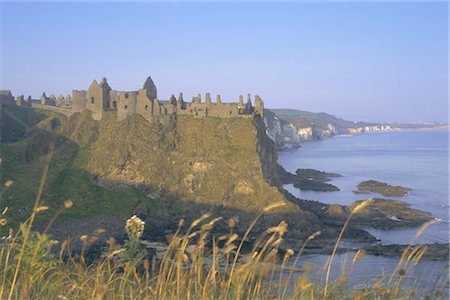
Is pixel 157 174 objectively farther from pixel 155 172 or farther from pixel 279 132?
pixel 279 132

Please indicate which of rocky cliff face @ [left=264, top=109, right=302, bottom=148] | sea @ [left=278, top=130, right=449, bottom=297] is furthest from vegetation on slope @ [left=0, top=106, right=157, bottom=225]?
rocky cliff face @ [left=264, top=109, right=302, bottom=148]

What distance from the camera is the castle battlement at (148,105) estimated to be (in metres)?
56.3

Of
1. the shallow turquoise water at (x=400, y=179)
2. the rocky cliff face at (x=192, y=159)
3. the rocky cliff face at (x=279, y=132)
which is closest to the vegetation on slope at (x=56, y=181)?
the rocky cliff face at (x=192, y=159)

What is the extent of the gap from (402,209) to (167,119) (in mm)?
29581

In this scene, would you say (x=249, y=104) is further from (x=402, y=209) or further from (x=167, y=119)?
(x=402, y=209)

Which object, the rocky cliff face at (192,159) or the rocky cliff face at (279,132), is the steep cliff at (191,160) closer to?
the rocky cliff face at (192,159)

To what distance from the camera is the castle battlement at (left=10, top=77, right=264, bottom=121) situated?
56266mm

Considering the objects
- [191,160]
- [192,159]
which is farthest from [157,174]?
[192,159]

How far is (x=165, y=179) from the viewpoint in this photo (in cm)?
5225

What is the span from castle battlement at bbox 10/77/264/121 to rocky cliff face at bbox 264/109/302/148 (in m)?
91.3

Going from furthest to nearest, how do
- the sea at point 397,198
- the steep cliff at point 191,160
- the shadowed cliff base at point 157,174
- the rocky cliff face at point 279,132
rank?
the rocky cliff face at point 279,132, the steep cliff at point 191,160, the shadowed cliff base at point 157,174, the sea at point 397,198

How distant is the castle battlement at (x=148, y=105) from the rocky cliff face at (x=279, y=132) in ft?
300

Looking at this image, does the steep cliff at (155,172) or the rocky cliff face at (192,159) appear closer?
the steep cliff at (155,172)

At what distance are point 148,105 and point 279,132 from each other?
120052 millimetres
